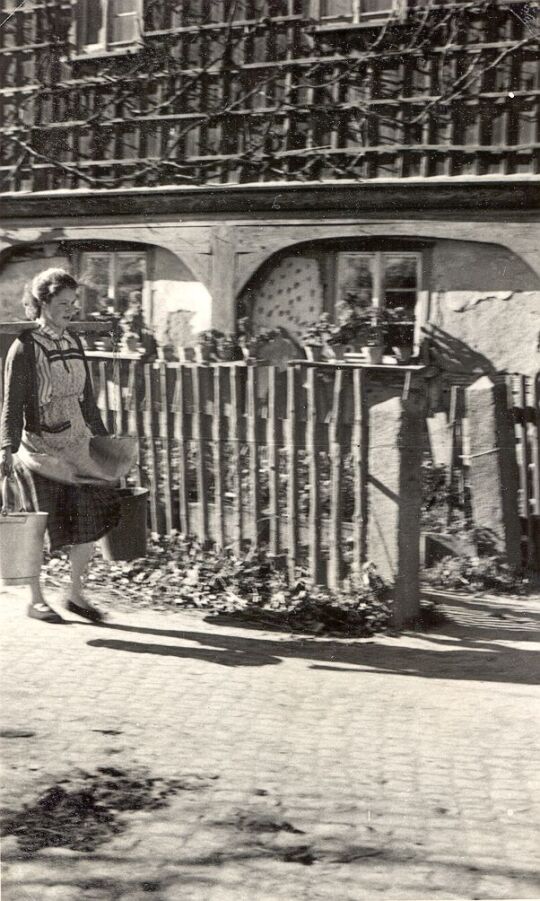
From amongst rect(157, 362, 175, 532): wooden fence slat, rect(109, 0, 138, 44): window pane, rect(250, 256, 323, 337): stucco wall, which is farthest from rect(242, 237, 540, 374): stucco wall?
rect(109, 0, 138, 44): window pane

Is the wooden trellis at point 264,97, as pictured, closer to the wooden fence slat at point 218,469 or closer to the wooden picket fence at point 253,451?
the wooden picket fence at point 253,451

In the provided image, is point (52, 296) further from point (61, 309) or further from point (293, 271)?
point (293, 271)

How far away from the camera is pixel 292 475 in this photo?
5.00 metres

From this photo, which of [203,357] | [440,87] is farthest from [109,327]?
[440,87]

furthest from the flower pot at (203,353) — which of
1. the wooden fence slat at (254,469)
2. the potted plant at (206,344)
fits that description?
the wooden fence slat at (254,469)

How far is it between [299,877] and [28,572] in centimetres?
221

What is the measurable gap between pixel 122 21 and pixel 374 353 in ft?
6.62

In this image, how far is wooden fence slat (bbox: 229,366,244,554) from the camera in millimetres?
5074

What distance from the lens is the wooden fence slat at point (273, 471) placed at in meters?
4.99

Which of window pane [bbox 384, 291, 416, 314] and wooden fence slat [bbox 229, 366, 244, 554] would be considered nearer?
window pane [bbox 384, 291, 416, 314]

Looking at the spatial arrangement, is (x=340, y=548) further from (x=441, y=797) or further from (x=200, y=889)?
(x=200, y=889)

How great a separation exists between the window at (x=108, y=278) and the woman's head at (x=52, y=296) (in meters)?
0.12

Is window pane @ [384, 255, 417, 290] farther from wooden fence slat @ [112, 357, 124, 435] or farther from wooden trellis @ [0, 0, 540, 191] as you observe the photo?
wooden fence slat @ [112, 357, 124, 435]

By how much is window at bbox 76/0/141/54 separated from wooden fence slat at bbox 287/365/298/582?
→ 5.99 feet
